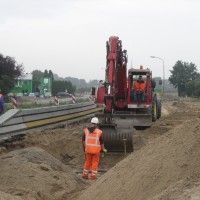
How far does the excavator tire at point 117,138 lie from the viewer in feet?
39.3

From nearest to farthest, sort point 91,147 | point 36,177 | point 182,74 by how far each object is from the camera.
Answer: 1. point 36,177
2. point 91,147
3. point 182,74

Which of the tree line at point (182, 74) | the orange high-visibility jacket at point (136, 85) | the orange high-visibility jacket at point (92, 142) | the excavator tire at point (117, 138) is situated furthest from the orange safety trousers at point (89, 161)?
the tree line at point (182, 74)

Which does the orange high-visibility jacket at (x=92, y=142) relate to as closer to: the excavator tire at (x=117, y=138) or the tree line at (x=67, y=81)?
the excavator tire at (x=117, y=138)

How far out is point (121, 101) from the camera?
1644cm

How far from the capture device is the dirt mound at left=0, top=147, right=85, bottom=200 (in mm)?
7668

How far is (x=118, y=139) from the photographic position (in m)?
12.0

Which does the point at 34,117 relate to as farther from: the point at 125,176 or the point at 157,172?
the point at 157,172

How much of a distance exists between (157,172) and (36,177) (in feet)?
9.09

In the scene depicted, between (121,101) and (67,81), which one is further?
(67,81)

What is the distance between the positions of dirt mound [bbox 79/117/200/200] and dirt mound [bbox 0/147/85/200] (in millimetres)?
806

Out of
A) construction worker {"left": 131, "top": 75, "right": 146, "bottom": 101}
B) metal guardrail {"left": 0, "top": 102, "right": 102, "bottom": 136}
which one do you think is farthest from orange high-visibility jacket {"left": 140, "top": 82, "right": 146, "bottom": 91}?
metal guardrail {"left": 0, "top": 102, "right": 102, "bottom": 136}

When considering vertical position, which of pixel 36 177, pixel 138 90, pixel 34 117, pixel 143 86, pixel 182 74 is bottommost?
pixel 36 177

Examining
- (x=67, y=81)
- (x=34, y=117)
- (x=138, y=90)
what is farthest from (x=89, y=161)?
(x=67, y=81)

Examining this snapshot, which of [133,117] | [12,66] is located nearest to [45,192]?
[133,117]
